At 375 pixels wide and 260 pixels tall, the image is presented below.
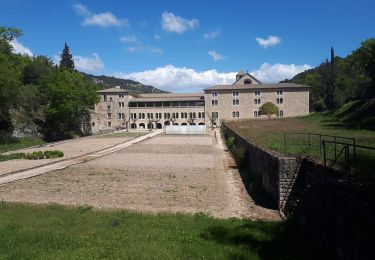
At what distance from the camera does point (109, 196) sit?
16234 mm

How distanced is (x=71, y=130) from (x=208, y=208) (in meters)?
62.1

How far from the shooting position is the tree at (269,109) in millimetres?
88062

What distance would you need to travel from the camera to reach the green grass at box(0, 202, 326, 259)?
8.38 m

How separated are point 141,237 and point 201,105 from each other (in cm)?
8868

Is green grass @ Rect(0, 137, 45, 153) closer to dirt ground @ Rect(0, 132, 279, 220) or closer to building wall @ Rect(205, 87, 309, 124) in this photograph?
dirt ground @ Rect(0, 132, 279, 220)

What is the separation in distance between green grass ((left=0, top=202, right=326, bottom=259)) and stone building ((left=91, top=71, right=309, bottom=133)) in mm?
77740

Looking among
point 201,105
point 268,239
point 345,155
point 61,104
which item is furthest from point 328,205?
A: point 201,105

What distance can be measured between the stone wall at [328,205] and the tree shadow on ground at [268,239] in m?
0.25

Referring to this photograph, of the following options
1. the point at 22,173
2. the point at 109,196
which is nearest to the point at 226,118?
the point at 22,173

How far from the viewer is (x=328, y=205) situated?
8398mm

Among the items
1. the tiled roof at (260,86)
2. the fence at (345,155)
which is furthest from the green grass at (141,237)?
the tiled roof at (260,86)

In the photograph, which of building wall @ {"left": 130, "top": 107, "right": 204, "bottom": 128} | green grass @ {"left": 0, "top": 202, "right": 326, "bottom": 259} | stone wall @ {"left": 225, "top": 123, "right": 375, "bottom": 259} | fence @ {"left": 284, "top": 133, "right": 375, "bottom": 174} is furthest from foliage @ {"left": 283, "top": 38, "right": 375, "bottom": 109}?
green grass @ {"left": 0, "top": 202, "right": 326, "bottom": 259}

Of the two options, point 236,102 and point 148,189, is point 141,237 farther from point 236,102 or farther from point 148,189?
point 236,102

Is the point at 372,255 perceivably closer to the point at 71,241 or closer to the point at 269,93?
the point at 71,241
